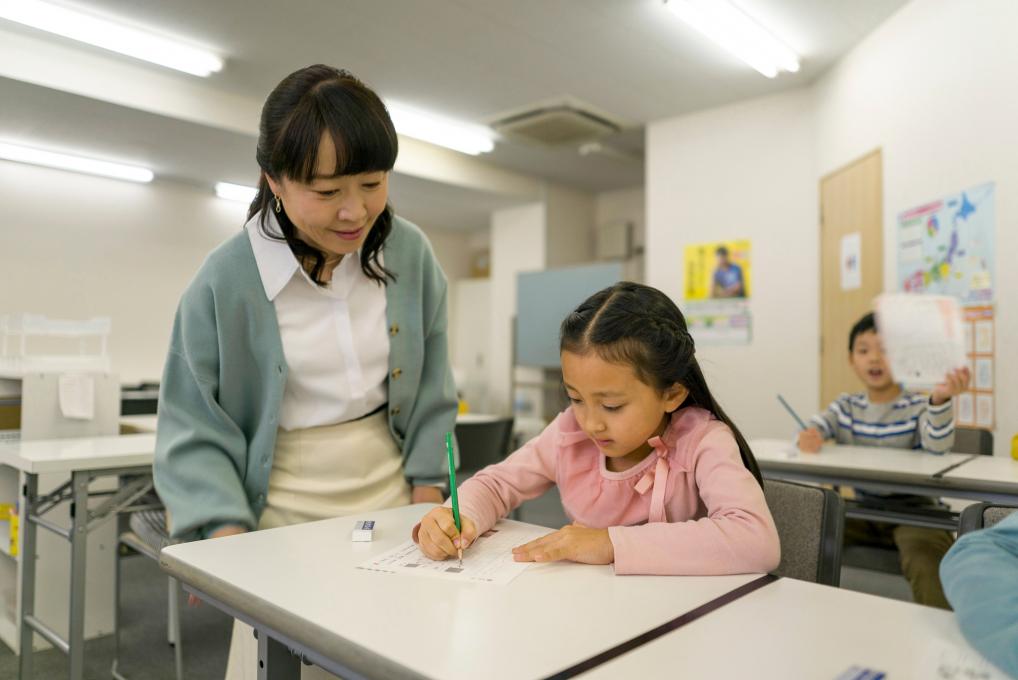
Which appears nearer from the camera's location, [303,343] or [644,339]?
[644,339]

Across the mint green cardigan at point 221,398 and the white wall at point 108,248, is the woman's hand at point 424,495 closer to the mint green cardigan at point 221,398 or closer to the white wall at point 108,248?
the mint green cardigan at point 221,398

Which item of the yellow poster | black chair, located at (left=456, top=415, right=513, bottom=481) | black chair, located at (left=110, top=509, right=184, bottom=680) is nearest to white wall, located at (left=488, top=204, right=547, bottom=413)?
the yellow poster

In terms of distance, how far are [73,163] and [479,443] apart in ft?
9.70

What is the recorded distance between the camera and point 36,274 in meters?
3.95

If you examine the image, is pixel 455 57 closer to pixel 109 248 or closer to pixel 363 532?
pixel 109 248

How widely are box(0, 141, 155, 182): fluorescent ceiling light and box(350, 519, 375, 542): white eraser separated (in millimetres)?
3324

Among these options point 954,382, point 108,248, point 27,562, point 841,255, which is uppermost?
point 108,248

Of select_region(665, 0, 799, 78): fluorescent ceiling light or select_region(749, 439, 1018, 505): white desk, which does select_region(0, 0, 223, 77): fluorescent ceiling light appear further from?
select_region(749, 439, 1018, 505): white desk

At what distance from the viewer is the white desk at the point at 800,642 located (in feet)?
2.12

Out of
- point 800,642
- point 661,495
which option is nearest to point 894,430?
point 661,495

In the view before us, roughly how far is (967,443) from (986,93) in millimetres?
1411

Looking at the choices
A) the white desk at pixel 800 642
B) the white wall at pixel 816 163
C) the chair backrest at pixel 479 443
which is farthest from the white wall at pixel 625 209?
the white desk at pixel 800 642

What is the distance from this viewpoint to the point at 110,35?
3.71 metres

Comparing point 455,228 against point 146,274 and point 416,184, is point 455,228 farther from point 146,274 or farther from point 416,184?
point 146,274
